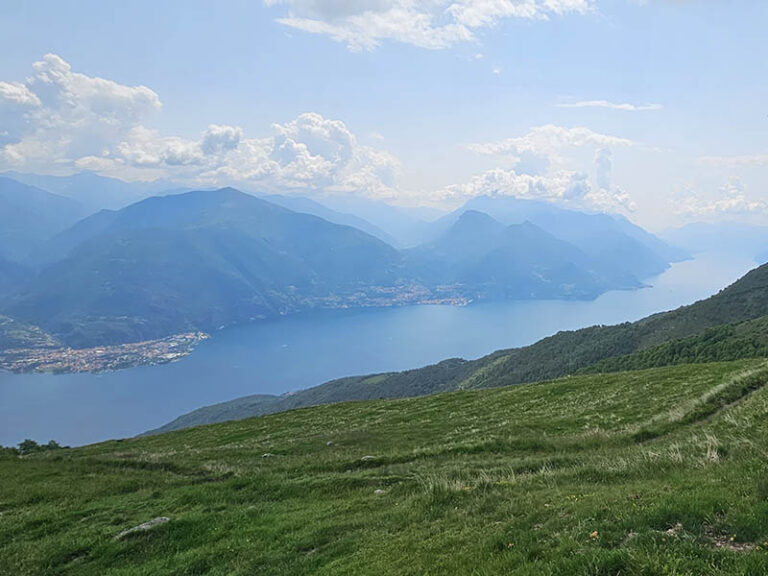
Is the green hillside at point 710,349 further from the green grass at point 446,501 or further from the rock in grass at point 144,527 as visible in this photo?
the rock in grass at point 144,527

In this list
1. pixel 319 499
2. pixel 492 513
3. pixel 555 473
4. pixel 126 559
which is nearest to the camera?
pixel 492 513

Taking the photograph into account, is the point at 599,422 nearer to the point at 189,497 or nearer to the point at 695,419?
the point at 695,419

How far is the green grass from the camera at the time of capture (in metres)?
7.72

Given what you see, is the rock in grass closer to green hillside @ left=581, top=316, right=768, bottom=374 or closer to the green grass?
the green grass

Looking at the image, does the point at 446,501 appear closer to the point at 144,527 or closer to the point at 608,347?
the point at 144,527

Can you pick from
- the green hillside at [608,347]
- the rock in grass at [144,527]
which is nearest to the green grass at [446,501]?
the rock in grass at [144,527]

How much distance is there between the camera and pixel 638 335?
155 meters

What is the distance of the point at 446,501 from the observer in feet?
39.6

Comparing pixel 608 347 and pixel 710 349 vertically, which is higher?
pixel 710 349

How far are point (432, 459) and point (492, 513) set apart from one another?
367 inches

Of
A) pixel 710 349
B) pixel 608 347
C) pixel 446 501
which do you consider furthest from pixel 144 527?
pixel 608 347

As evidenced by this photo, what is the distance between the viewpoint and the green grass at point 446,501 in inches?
304

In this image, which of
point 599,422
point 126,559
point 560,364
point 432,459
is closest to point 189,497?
point 126,559

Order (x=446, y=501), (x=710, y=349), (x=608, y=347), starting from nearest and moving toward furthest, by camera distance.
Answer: (x=446, y=501) → (x=710, y=349) → (x=608, y=347)
